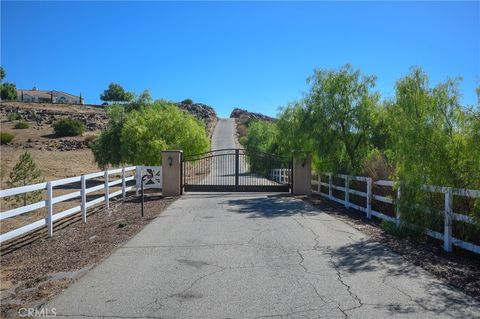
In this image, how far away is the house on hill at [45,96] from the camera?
486 ft

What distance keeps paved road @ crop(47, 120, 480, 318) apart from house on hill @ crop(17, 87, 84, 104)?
142 metres

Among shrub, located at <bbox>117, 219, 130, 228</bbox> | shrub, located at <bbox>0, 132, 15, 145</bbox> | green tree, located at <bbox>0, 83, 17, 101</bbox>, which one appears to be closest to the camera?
shrub, located at <bbox>117, 219, 130, 228</bbox>

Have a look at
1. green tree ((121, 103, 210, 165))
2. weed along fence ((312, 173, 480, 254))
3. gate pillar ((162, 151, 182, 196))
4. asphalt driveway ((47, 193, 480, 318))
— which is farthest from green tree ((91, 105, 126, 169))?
asphalt driveway ((47, 193, 480, 318))

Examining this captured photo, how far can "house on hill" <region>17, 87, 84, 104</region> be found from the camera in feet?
486

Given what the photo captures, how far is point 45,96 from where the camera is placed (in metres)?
158

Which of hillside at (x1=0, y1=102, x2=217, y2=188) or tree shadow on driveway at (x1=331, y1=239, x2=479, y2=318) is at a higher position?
hillside at (x1=0, y1=102, x2=217, y2=188)

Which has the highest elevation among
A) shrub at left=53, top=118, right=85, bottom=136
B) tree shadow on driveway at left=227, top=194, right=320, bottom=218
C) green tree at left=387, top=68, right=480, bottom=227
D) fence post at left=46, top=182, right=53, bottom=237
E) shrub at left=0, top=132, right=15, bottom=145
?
shrub at left=53, top=118, right=85, bottom=136

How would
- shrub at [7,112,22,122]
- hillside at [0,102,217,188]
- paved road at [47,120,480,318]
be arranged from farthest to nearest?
shrub at [7,112,22,122]
hillside at [0,102,217,188]
paved road at [47,120,480,318]

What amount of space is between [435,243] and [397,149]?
6.97ft

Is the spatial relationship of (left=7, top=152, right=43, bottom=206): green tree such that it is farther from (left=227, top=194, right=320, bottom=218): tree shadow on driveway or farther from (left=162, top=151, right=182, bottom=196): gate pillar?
(left=227, top=194, right=320, bottom=218): tree shadow on driveway

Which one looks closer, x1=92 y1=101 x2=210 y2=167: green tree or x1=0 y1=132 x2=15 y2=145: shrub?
x1=92 y1=101 x2=210 y2=167: green tree

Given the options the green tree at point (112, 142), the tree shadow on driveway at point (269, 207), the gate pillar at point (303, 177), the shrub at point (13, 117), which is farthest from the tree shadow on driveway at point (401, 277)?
the shrub at point (13, 117)

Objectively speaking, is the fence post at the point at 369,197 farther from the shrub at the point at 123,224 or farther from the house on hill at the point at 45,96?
the house on hill at the point at 45,96

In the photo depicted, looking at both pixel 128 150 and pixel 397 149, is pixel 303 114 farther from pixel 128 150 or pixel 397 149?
pixel 128 150
